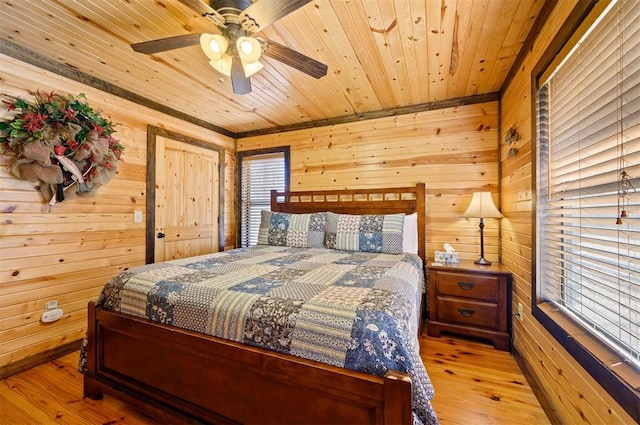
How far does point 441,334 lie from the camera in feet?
8.36

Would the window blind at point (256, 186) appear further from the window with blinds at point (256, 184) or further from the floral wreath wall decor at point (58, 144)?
the floral wreath wall decor at point (58, 144)

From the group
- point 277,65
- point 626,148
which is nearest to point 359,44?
point 277,65

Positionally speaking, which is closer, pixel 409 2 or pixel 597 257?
pixel 597 257

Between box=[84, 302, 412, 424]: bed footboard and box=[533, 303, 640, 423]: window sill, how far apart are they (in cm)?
68

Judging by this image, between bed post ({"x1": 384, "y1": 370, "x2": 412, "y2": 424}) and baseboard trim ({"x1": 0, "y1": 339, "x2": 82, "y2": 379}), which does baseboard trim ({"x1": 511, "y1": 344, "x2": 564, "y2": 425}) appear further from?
baseboard trim ({"x1": 0, "y1": 339, "x2": 82, "y2": 379})

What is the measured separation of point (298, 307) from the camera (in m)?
1.17

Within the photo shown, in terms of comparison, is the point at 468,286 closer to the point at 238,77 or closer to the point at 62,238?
the point at 238,77

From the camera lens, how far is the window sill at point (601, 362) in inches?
34.3

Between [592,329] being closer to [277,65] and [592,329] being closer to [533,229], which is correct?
[533,229]

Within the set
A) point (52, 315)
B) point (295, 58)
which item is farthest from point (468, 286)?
point (52, 315)

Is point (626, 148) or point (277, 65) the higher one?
point (277, 65)

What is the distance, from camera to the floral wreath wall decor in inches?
77.2

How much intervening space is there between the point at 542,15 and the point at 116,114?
3.44 metres

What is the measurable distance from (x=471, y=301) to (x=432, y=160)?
1496mm
